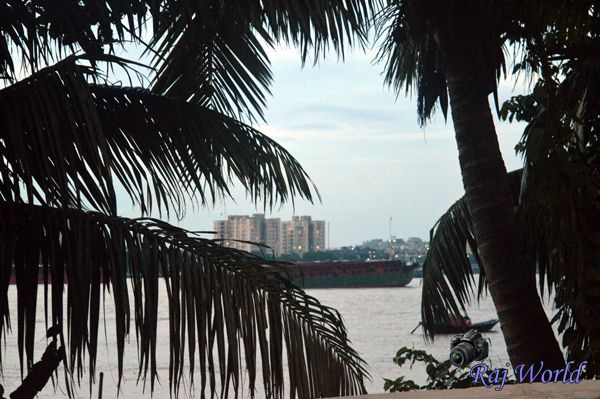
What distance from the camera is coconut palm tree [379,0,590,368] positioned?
11.3 ft

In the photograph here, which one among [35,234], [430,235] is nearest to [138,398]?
[430,235]

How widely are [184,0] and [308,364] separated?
109 centimetres

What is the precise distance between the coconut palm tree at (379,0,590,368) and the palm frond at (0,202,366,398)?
52.4 inches

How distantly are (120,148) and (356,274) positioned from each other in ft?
166

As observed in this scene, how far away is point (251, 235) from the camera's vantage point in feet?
143

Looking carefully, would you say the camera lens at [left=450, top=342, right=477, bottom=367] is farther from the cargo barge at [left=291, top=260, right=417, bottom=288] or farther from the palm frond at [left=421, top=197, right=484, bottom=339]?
the cargo barge at [left=291, top=260, right=417, bottom=288]

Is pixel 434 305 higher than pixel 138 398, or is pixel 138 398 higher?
pixel 434 305

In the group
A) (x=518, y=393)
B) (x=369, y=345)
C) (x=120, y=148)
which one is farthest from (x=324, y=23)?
(x=369, y=345)

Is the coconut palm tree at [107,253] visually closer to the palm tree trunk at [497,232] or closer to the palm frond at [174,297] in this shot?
the palm frond at [174,297]

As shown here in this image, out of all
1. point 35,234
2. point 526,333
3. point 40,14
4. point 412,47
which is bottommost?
point 526,333

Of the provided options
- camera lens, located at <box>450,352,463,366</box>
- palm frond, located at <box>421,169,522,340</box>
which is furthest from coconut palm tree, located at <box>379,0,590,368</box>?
palm frond, located at <box>421,169,522,340</box>

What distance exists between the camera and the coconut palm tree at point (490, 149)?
11.3 ft

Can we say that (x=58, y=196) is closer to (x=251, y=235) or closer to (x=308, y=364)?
(x=308, y=364)

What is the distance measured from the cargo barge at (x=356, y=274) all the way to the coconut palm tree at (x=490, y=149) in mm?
46687
